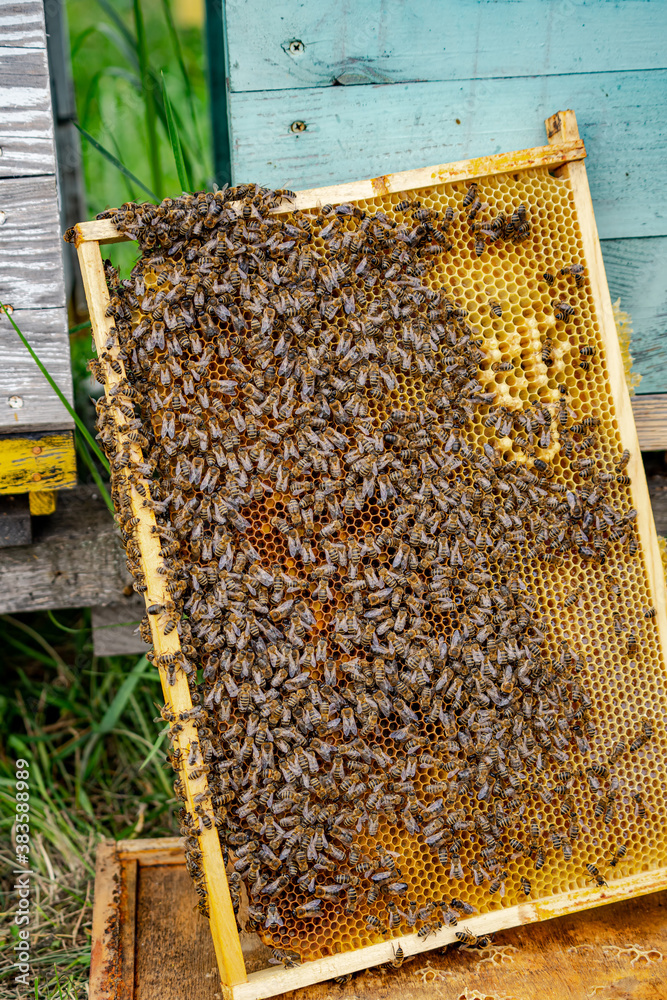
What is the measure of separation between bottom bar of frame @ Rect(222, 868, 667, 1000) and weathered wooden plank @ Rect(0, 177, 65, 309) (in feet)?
9.75

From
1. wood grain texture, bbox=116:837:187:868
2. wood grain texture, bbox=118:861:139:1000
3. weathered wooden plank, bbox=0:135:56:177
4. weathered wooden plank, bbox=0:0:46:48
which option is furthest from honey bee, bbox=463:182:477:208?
wood grain texture, bbox=118:861:139:1000

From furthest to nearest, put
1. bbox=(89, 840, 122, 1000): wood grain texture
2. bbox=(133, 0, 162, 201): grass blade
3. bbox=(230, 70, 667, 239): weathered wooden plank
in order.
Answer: bbox=(133, 0, 162, 201): grass blade, bbox=(230, 70, 667, 239): weathered wooden plank, bbox=(89, 840, 122, 1000): wood grain texture

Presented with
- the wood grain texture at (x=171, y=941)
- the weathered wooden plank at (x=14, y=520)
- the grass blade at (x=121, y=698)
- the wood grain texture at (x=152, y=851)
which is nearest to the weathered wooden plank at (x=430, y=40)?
the weathered wooden plank at (x=14, y=520)

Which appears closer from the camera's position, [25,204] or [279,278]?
[279,278]

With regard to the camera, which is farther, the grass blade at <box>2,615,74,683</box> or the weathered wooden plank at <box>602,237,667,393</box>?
the grass blade at <box>2,615,74,683</box>

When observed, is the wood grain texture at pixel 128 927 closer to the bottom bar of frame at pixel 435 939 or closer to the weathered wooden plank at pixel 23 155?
the bottom bar of frame at pixel 435 939

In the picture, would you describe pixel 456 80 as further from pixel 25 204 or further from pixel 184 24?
pixel 184 24

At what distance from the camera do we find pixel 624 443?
2.82 m

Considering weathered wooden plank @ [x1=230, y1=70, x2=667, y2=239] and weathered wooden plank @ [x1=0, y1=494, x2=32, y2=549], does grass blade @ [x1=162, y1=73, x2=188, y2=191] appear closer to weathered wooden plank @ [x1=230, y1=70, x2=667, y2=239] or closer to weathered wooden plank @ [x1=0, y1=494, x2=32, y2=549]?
weathered wooden plank @ [x1=230, y1=70, x2=667, y2=239]

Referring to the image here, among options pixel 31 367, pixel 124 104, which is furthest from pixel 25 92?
pixel 124 104

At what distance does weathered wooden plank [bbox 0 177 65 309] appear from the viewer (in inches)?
109

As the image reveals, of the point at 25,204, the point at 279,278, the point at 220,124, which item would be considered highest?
the point at 220,124

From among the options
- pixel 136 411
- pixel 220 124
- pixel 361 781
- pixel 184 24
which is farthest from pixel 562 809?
pixel 184 24

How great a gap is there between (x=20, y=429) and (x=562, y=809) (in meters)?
2.98
